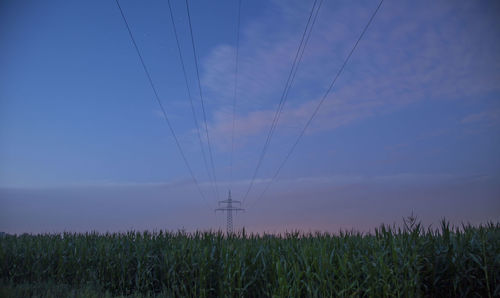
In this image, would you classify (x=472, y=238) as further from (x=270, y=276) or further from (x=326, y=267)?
(x=270, y=276)

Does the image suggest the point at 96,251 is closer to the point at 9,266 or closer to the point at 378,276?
the point at 9,266

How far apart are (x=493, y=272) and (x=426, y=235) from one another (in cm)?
148

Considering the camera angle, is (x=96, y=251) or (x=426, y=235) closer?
(x=426, y=235)

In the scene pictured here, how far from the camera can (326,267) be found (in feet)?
22.2

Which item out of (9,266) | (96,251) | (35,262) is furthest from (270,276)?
(9,266)

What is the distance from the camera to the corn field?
6.64 metres

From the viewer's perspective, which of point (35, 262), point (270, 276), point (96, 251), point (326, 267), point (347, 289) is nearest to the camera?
point (347, 289)

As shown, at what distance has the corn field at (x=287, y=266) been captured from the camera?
664 cm

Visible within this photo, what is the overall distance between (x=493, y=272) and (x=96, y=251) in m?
11.9

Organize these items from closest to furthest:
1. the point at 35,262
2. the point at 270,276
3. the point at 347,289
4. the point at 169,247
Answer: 1. the point at 347,289
2. the point at 270,276
3. the point at 169,247
4. the point at 35,262

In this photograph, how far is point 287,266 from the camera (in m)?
7.75

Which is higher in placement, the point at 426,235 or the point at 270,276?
the point at 426,235

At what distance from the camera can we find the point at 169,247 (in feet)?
35.1

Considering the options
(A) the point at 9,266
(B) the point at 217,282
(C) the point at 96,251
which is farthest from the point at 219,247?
(A) the point at 9,266
